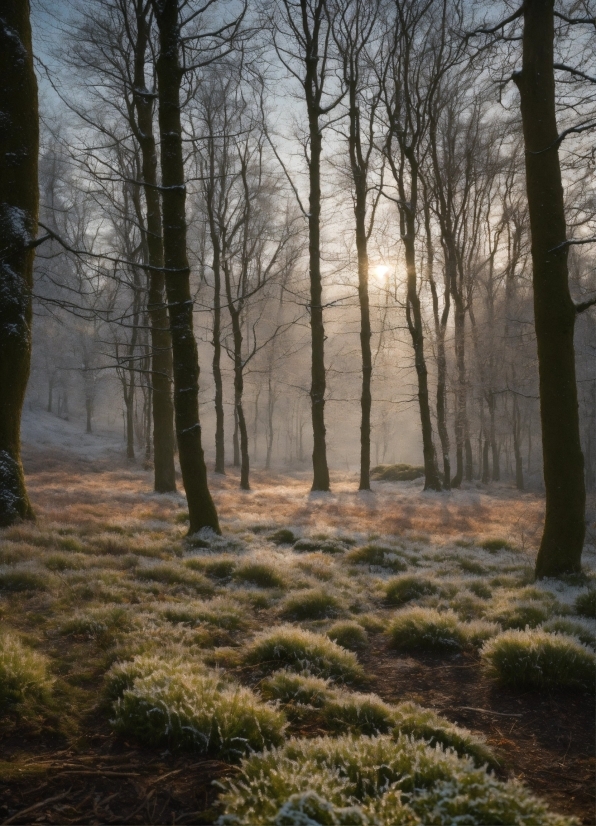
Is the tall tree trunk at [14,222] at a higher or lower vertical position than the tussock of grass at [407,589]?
higher

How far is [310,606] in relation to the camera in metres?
5.91

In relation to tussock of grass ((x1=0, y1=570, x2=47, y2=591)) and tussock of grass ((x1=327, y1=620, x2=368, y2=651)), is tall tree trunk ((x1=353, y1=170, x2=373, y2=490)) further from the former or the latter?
tussock of grass ((x1=0, y1=570, x2=47, y2=591))

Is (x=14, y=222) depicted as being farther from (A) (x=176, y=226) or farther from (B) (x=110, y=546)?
(B) (x=110, y=546)

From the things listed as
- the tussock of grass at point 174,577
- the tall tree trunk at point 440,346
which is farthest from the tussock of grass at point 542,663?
the tall tree trunk at point 440,346

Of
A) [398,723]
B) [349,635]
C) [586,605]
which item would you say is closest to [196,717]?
[398,723]

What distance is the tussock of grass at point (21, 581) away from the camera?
228 inches

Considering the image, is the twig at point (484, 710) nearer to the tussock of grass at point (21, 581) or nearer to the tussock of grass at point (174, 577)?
the tussock of grass at point (174, 577)

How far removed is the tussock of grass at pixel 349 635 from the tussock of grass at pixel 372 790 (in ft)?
7.58

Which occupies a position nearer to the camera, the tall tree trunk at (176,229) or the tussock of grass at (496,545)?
the tall tree trunk at (176,229)

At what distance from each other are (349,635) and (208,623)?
138 cm

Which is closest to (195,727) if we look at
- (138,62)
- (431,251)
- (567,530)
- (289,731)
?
(289,731)

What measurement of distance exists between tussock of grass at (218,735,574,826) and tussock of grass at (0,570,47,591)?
4.05 metres

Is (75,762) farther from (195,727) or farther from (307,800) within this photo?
(307,800)

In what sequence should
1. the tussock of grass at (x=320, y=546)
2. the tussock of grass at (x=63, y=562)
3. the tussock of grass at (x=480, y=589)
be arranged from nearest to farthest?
the tussock of grass at (x=63, y=562) < the tussock of grass at (x=480, y=589) < the tussock of grass at (x=320, y=546)
